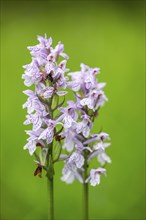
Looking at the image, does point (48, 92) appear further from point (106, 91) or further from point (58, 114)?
point (106, 91)

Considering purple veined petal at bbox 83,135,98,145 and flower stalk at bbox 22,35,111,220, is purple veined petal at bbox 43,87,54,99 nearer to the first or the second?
flower stalk at bbox 22,35,111,220

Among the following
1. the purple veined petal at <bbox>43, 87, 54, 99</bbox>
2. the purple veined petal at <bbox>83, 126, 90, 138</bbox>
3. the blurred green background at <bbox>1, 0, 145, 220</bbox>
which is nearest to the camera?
the purple veined petal at <bbox>43, 87, 54, 99</bbox>

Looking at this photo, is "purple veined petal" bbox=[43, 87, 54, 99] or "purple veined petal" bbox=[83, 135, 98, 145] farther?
"purple veined petal" bbox=[83, 135, 98, 145]

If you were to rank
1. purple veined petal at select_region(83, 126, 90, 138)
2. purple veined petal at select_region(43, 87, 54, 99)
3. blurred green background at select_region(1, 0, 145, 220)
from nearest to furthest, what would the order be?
purple veined petal at select_region(43, 87, 54, 99) < purple veined petal at select_region(83, 126, 90, 138) < blurred green background at select_region(1, 0, 145, 220)

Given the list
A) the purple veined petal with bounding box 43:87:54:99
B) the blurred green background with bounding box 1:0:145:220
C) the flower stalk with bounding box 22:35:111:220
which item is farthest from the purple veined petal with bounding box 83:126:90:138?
the blurred green background with bounding box 1:0:145:220

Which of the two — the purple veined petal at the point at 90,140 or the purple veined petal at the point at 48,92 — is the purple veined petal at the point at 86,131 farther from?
the purple veined petal at the point at 48,92

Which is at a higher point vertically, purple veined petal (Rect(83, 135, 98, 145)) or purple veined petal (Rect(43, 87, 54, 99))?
purple veined petal (Rect(43, 87, 54, 99))

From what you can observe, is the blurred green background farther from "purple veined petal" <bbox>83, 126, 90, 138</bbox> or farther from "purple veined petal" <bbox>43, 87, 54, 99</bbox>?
"purple veined petal" <bbox>43, 87, 54, 99</bbox>

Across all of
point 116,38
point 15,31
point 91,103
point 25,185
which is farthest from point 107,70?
point 91,103

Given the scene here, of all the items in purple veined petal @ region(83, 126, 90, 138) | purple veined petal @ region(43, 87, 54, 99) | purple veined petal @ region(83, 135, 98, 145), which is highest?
purple veined petal @ region(43, 87, 54, 99)

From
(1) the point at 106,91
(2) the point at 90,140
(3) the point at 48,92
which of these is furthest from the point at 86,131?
(1) the point at 106,91
